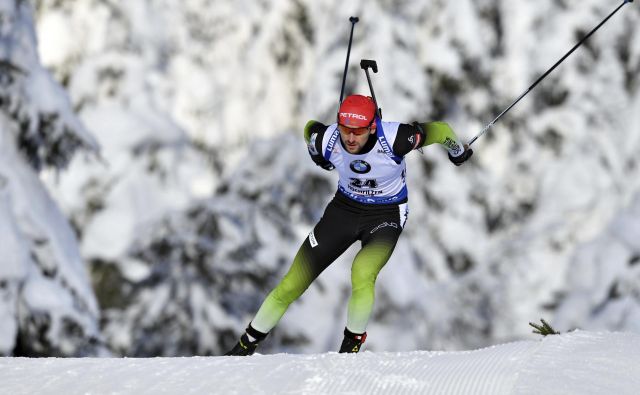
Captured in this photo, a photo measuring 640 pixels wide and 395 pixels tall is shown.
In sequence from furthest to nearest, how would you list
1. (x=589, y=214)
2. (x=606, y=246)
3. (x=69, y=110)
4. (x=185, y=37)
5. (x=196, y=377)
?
1. (x=185, y=37)
2. (x=589, y=214)
3. (x=606, y=246)
4. (x=69, y=110)
5. (x=196, y=377)

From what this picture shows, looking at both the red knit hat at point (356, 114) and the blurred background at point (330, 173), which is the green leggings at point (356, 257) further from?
the blurred background at point (330, 173)

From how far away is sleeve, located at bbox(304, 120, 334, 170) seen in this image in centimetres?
626

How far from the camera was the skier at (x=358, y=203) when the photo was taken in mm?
6012

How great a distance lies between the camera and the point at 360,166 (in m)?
6.16

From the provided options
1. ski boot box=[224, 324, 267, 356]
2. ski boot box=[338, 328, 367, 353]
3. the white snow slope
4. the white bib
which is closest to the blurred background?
the white bib

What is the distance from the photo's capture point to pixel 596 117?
113ft

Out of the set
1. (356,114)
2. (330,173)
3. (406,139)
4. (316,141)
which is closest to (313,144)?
(316,141)

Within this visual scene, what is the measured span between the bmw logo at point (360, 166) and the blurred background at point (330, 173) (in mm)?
6646

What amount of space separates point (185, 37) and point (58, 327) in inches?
1191

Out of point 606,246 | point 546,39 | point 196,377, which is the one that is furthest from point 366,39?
point 196,377

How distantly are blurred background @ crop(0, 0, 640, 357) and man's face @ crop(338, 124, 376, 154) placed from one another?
6864 millimetres

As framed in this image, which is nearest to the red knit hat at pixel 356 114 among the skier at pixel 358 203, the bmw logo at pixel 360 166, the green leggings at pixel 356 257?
the skier at pixel 358 203

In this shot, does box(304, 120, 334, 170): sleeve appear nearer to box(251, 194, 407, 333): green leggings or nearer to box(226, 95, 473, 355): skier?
box(226, 95, 473, 355): skier

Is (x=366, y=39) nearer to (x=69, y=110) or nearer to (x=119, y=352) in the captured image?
(x=119, y=352)
